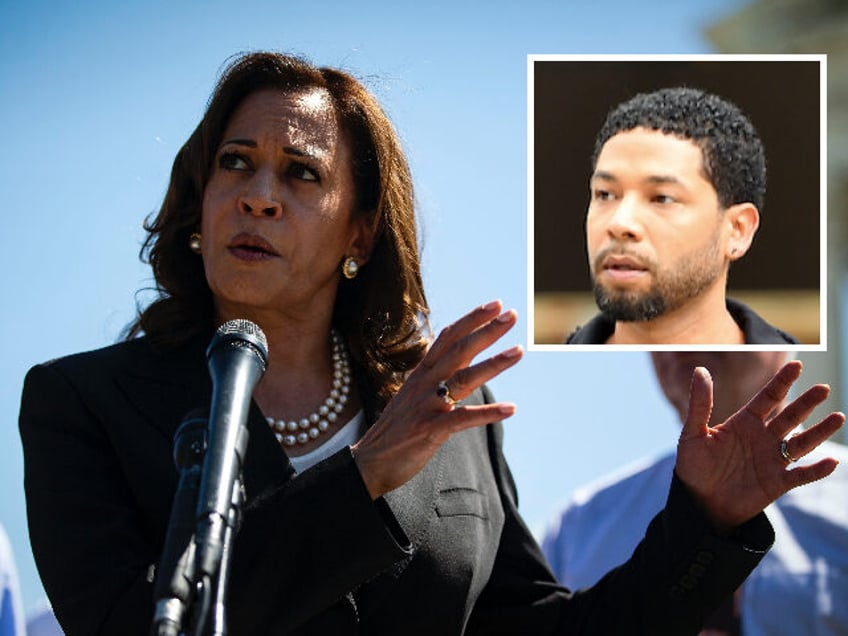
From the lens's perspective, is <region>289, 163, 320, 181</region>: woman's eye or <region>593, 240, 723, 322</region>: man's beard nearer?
<region>289, 163, 320, 181</region>: woman's eye

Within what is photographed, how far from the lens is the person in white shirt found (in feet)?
12.4

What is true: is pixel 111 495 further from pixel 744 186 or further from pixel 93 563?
pixel 744 186

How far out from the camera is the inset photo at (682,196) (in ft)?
11.7

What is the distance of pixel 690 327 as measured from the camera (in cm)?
364

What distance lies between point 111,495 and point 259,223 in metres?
0.55

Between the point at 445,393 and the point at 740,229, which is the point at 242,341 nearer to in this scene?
the point at 445,393

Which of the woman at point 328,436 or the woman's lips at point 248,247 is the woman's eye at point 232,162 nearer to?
the woman at point 328,436

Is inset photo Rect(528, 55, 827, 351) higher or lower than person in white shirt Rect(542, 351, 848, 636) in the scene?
higher

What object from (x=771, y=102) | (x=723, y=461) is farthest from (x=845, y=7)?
(x=723, y=461)

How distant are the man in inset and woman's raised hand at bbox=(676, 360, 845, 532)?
1160mm

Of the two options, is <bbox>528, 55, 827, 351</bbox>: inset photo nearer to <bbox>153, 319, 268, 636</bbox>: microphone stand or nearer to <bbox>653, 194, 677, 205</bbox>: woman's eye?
<bbox>653, 194, 677, 205</bbox>: woman's eye

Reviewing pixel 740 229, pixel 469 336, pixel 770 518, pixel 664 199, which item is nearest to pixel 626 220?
pixel 664 199

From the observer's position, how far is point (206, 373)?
251 cm

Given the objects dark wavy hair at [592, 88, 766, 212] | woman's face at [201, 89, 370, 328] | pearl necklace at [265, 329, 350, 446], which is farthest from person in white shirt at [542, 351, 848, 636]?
woman's face at [201, 89, 370, 328]
